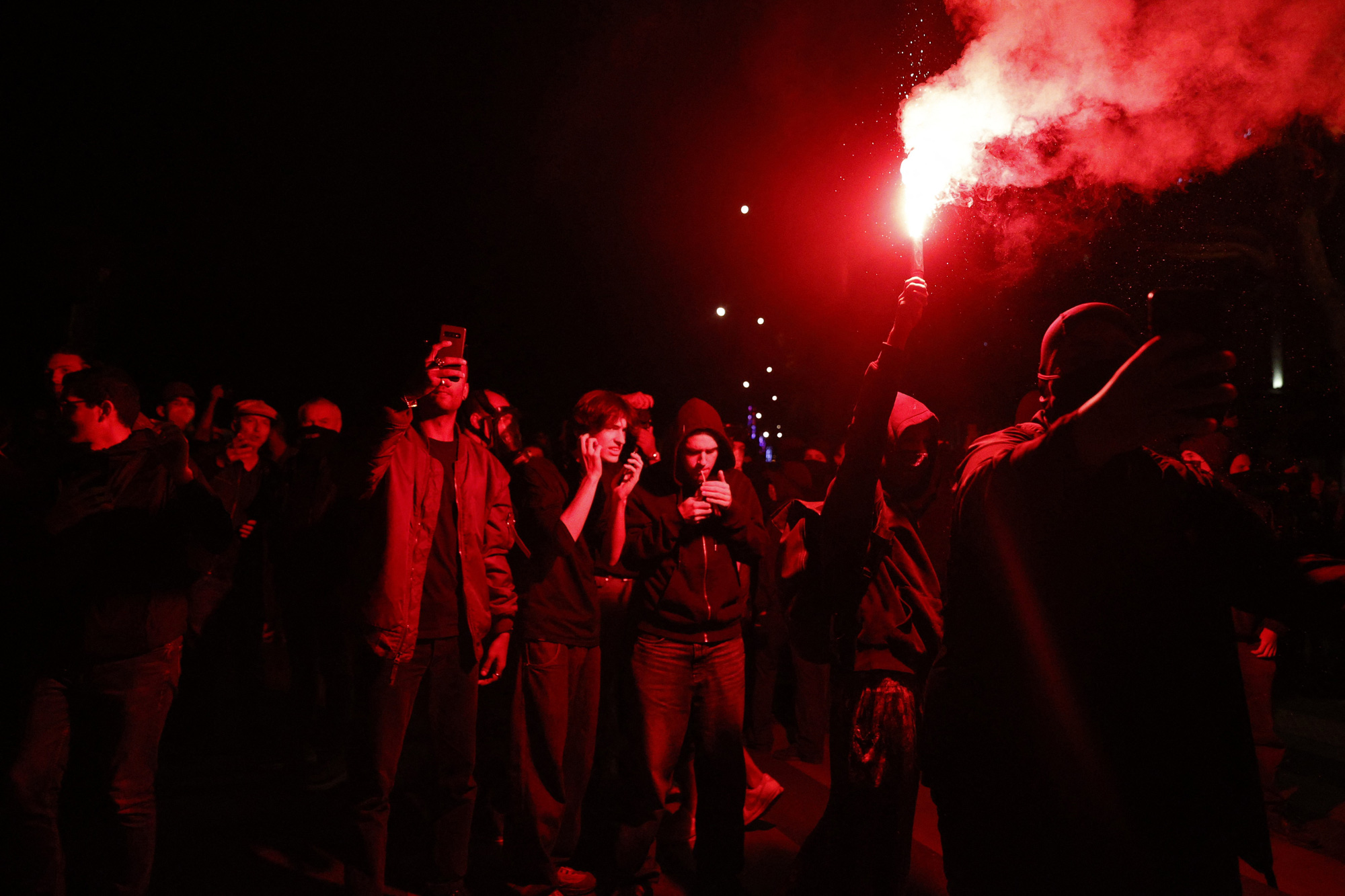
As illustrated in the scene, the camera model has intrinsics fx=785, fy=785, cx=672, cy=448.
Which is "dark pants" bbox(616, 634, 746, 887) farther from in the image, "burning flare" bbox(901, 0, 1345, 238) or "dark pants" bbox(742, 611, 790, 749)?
"dark pants" bbox(742, 611, 790, 749)

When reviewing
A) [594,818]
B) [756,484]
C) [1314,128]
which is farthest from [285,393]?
[1314,128]

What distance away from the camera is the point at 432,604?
3912 mm

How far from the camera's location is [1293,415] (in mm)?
13344

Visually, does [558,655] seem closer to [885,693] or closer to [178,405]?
[885,693]

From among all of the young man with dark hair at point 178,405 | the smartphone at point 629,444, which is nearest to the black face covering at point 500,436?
the smartphone at point 629,444

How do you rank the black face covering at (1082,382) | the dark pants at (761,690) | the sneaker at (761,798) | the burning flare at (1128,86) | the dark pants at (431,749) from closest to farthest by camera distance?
the black face covering at (1082,382)
the burning flare at (1128,86)
the dark pants at (431,749)
the sneaker at (761,798)
the dark pants at (761,690)

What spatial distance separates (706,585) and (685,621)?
0.23 meters

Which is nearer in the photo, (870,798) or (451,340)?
(870,798)

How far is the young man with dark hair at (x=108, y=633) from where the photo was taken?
333cm

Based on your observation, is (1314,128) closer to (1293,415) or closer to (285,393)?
(1293,415)

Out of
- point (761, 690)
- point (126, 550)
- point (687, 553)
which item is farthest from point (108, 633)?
point (761, 690)

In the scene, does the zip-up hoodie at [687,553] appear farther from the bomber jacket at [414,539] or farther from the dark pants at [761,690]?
the dark pants at [761,690]

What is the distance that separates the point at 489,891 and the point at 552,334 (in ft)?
50.5

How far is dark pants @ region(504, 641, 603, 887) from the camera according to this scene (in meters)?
4.14
